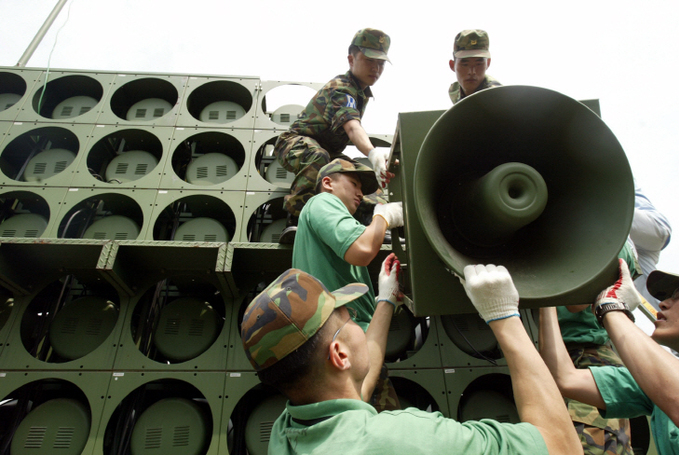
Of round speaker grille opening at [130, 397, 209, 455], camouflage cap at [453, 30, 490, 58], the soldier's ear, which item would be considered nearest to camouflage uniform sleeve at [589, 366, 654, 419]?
the soldier's ear

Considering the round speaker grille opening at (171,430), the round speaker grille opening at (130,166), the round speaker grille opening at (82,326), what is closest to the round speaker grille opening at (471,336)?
the round speaker grille opening at (171,430)

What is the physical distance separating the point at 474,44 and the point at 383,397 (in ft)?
8.71

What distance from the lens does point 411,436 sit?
37.4 inches

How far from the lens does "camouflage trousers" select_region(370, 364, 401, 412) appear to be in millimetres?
1810

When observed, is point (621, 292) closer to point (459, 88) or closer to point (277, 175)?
point (459, 88)

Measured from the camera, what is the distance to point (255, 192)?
361 cm

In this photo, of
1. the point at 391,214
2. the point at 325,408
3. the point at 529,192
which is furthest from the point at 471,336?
the point at 325,408

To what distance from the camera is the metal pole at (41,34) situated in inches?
194

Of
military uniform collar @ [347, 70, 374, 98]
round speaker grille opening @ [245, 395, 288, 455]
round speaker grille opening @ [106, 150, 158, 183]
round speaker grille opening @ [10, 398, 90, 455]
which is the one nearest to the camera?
round speaker grille opening @ [10, 398, 90, 455]

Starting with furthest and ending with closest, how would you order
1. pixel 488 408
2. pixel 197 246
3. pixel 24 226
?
pixel 24 226 < pixel 488 408 < pixel 197 246

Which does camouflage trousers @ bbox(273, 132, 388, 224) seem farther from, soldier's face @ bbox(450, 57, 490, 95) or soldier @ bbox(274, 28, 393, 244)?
soldier's face @ bbox(450, 57, 490, 95)

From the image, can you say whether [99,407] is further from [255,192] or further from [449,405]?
[449,405]

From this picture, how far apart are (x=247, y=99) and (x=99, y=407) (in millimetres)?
3116

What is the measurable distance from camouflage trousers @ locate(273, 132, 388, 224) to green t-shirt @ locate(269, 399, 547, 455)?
6.64 ft
